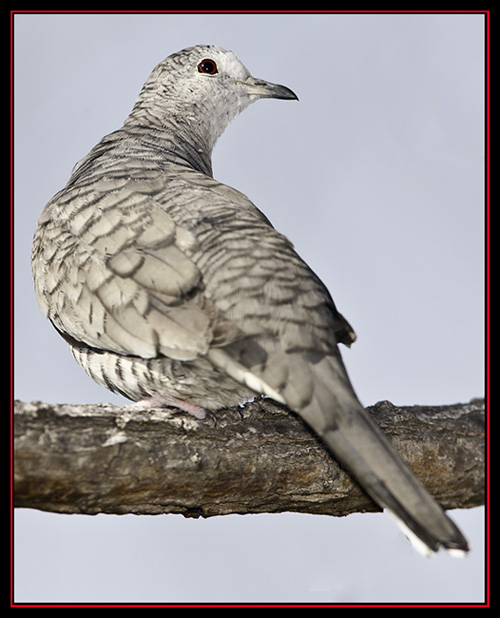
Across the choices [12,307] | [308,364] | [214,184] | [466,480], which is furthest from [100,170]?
[466,480]

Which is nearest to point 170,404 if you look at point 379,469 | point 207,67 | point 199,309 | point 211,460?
point 211,460

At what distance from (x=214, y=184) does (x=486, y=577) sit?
98.2 inches

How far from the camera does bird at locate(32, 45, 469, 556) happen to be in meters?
2.98

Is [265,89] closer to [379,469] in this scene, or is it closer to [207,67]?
[207,67]

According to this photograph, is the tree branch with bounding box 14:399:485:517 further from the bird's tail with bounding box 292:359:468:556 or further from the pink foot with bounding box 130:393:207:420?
the bird's tail with bounding box 292:359:468:556

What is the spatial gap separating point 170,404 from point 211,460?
0.44 m

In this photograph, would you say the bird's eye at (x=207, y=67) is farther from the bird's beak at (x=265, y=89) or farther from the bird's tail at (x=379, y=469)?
the bird's tail at (x=379, y=469)

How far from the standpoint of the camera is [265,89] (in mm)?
5285

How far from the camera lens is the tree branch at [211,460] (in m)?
3.15

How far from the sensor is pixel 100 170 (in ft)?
14.0

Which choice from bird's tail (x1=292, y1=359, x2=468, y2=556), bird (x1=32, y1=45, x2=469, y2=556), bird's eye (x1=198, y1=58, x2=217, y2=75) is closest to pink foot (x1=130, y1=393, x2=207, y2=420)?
bird (x1=32, y1=45, x2=469, y2=556)

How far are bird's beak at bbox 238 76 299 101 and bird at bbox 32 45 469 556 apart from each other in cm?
118

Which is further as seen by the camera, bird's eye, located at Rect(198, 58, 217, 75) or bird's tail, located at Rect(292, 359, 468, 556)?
bird's eye, located at Rect(198, 58, 217, 75)

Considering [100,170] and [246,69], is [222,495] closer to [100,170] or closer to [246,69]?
[100,170]
